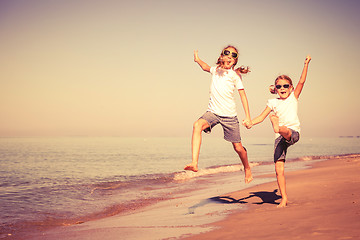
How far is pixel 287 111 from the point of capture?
21.0 ft

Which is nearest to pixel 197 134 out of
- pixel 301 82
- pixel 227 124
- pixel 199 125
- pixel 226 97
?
pixel 199 125

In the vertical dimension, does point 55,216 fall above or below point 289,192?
below

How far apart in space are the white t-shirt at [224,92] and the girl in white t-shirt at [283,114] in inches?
22.3

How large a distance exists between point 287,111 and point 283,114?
99 millimetres

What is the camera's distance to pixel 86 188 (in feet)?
57.9

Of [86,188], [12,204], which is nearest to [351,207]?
[12,204]

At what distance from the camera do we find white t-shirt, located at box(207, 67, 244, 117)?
6.41 metres

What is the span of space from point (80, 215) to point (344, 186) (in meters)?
8.47

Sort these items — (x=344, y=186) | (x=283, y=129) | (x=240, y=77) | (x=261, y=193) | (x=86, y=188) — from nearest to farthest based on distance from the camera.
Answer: (x=283, y=129), (x=240, y=77), (x=344, y=186), (x=261, y=193), (x=86, y=188)

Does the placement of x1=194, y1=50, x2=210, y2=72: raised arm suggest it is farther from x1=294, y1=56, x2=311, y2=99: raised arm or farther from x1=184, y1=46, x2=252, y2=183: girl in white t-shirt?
x1=294, y1=56, x2=311, y2=99: raised arm

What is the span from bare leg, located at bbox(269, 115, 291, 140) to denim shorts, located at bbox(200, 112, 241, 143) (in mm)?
725

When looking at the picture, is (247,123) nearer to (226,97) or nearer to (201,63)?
(226,97)

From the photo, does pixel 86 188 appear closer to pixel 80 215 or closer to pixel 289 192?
pixel 80 215

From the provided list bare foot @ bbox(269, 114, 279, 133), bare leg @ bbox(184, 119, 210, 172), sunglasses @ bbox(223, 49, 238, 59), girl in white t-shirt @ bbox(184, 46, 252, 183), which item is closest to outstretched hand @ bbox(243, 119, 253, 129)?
girl in white t-shirt @ bbox(184, 46, 252, 183)
